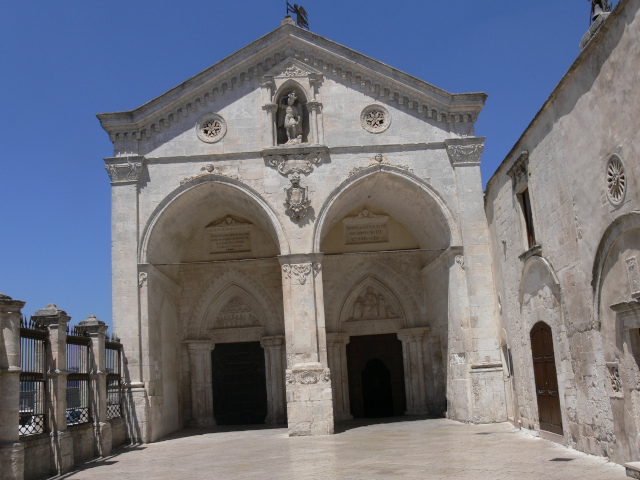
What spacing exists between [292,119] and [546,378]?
345 inches

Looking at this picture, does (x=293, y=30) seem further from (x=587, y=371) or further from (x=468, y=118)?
(x=587, y=371)

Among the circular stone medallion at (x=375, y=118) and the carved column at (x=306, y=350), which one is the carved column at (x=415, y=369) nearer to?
the carved column at (x=306, y=350)

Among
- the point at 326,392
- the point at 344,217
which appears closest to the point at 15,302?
the point at 326,392

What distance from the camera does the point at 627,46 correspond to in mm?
8078

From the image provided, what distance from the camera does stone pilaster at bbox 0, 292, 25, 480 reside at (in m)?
9.39

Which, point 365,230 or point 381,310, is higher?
point 365,230

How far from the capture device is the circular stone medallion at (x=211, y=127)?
16.9m

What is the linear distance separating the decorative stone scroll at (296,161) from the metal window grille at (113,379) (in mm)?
5744

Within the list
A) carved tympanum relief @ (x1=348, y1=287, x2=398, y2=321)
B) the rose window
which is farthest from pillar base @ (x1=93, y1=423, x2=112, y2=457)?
the rose window

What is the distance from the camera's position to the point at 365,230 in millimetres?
19906

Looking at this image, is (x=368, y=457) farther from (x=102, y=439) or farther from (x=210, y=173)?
(x=210, y=173)

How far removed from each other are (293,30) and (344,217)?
18.2ft

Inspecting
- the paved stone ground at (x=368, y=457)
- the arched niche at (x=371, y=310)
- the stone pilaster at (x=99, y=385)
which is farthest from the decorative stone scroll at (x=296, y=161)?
the paved stone ground at (x=368, y=457)

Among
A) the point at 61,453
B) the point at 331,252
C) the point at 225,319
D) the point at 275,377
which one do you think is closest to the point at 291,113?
the point at 331,252
